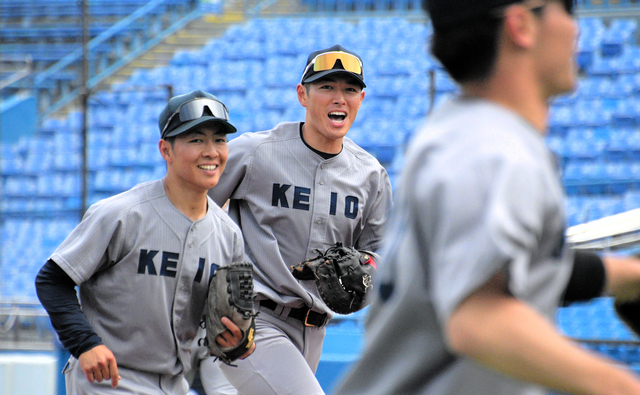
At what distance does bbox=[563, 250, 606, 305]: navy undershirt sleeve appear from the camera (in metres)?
1.50

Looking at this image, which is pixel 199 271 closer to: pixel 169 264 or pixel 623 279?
pixel 169 264

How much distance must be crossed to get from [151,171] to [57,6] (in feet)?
21.3

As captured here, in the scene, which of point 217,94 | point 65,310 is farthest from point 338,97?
point 217,94

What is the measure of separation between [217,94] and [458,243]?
1188 centimetres

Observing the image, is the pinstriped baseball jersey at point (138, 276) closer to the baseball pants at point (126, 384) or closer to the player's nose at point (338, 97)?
the baseball pants at point (126, 384)

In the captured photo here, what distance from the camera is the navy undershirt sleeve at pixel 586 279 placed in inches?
58.9

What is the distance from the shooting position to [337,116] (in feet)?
12.0

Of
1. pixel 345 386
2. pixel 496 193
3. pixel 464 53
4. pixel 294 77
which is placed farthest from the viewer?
pixel 294 77

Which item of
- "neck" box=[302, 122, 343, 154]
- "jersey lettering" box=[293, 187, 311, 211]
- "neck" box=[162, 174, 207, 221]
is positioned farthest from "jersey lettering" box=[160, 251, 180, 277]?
"neck" box=[302, 122, 343, 154]

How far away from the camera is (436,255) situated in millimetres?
1006

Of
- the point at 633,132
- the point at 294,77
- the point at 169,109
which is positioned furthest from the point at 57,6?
the point at 169,109

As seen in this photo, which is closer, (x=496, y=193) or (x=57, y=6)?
(x=496, y=193)

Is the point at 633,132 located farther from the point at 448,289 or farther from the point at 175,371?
the point at 448,289

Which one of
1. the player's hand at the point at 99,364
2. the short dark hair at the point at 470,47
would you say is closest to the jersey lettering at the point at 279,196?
the player's hand at the point at 99,364
